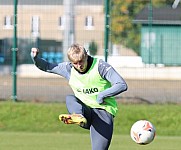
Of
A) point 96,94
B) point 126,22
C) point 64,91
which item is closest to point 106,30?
point 126,22

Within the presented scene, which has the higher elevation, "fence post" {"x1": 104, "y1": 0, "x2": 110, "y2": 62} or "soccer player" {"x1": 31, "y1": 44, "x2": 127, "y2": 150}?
"fence post" {"x1": 104, "y1": 0, "x2": 110, "y2": 62}

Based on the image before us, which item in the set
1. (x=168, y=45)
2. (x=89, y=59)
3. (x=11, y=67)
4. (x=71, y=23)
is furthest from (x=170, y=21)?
(x=89, y=59)

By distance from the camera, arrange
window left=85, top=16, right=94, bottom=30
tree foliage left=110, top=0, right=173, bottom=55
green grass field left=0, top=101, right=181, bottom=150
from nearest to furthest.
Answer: window left=85, top=16, right=94, bottom=30, green grass field left=0, top=101, right=181, bottom=150, tree foliage left=110, top=0, right=173, bottom=55

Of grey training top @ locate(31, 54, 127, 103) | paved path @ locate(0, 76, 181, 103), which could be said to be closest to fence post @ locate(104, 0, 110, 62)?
paved path @ locate(0, 76, 181, 103)

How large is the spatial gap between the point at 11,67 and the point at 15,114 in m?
1.94

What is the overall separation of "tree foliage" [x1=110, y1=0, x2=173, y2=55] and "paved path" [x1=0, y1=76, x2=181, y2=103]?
1057 millimetres

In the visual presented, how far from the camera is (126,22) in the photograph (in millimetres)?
19375

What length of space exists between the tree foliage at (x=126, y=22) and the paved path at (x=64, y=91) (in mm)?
1057

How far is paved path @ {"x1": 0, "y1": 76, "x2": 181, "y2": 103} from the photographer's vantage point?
1886cm

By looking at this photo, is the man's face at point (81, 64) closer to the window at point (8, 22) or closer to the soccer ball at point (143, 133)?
the soccer ball at point (143, 133)

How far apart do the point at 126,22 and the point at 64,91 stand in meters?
2.43

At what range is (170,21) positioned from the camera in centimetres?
2078

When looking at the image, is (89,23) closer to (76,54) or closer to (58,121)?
(58,121)

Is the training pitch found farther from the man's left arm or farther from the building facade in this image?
the man's left arm
